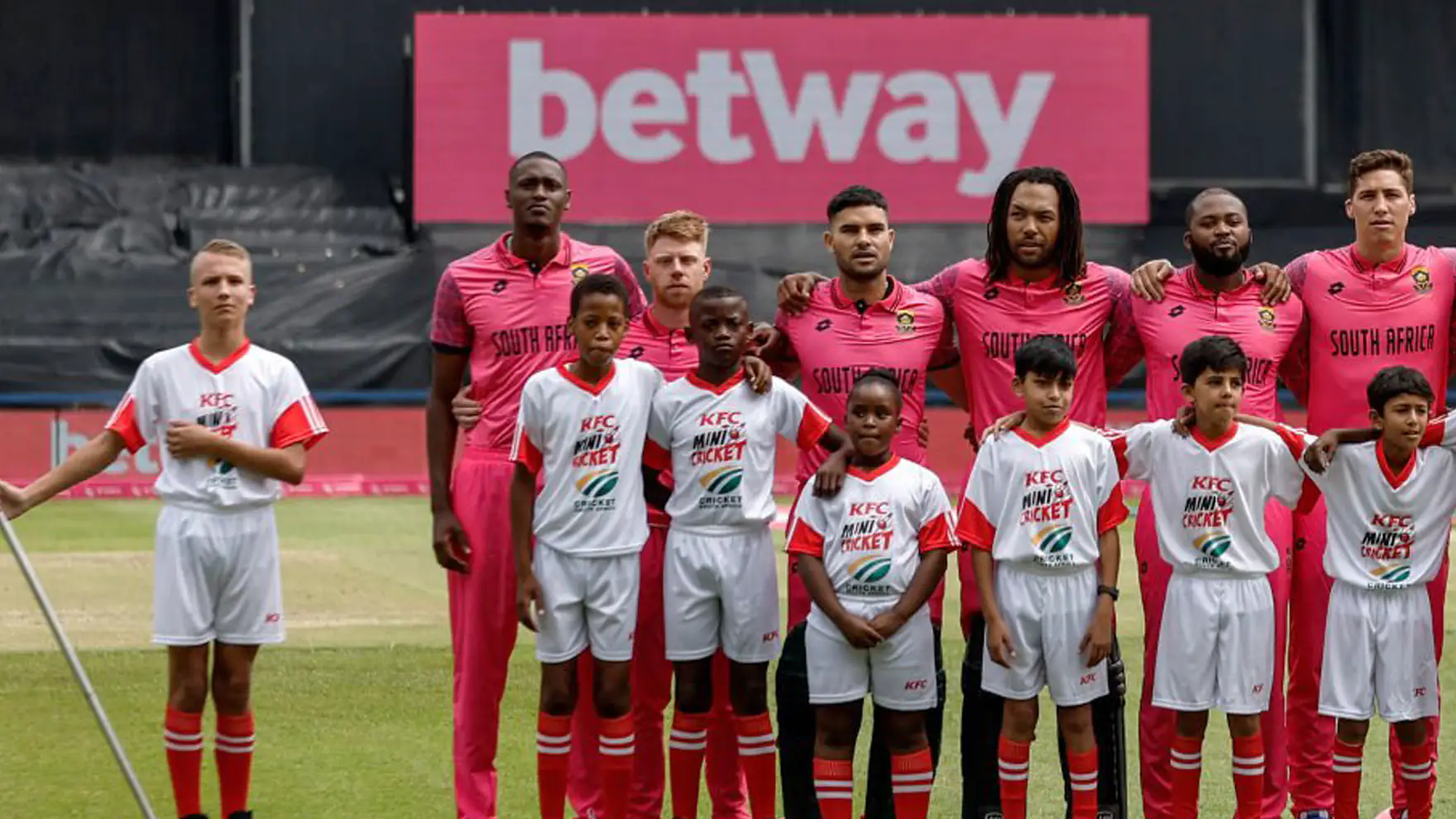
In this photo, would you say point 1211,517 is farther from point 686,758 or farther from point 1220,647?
point 686,758

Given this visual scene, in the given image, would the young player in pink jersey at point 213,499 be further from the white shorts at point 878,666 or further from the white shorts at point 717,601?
the white shorts at point 878,666

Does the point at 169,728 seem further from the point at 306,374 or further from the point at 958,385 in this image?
the point at 306,374

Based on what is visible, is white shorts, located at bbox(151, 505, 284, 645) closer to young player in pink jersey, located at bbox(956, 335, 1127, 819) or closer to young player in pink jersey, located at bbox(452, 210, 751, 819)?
young player in pink jersey, located at bbox(452, 210, 751, 819)

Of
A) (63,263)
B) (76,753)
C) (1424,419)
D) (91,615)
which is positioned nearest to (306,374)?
(63,263)

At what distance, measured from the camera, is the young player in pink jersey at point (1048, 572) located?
22.3 feet

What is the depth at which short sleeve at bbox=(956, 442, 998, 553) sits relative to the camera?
6871 mm

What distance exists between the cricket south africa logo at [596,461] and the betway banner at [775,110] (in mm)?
15434

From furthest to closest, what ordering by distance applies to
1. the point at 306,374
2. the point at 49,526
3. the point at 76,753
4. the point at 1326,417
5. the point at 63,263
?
the point at 63,263, the point at 306,374, the point at 49,526, the point at 76,753, the point at 1326,417

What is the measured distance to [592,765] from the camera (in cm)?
738

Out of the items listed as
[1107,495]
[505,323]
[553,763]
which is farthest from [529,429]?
[1107,495]

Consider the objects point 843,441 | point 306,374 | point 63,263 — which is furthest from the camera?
point 63,263

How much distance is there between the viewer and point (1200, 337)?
730cm

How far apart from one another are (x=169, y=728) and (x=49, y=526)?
33.5 ft

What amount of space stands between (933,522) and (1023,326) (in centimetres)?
86
